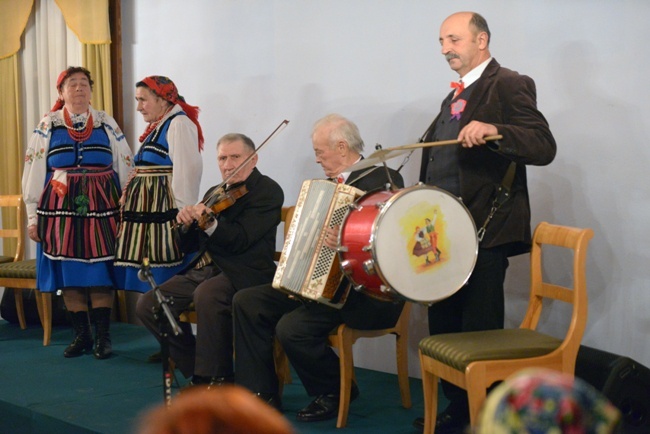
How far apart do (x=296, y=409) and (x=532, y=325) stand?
1.08 meters

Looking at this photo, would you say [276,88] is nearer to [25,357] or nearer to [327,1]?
[327,1]

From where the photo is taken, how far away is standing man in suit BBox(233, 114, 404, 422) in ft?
10.9

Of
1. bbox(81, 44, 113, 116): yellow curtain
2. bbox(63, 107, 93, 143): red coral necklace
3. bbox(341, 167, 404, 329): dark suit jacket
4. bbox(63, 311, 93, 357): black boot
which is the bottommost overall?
bbox(63, 311, 93, 357): black boot

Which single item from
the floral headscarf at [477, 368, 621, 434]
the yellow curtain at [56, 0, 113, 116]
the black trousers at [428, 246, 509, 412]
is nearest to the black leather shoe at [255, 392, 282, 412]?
the black trousers at [428, 246, 509, 412]

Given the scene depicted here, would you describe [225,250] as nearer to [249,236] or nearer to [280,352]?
[249,236]

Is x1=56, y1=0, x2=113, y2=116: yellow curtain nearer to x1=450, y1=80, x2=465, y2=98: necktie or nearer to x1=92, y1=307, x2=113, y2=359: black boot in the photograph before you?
x1=92, y1=307, x2=113, y2=359: black boot

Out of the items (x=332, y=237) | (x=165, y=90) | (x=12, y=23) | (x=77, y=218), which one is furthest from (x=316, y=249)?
(x=12, y=23)

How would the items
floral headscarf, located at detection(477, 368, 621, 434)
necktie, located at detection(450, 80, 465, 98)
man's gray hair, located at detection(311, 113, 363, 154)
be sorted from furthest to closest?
man's gray hair, located at detection(311, 113, 363, 154) → necktie, located at detection(450, 80, 465, 98) → floral headscarf, located at detection(477, 368, 621, 434)

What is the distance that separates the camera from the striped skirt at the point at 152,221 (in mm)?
4281

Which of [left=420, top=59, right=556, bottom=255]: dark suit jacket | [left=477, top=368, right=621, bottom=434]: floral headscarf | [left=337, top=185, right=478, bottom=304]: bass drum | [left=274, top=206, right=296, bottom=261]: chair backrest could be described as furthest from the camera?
[left=274, top=206, right=296, bottom=261]: chair backrest

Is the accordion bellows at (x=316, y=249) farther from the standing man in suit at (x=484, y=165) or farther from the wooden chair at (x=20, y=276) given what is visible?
the wooden chair at (x=20, y=276)

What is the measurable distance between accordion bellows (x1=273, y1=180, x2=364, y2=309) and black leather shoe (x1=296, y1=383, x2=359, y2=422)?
455mm

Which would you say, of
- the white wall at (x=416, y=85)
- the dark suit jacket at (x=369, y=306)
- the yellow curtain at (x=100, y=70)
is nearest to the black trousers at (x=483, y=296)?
the dark suit jacket at (x=369, y=306)

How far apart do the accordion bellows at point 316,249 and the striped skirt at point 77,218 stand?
A: 5.57 ft
